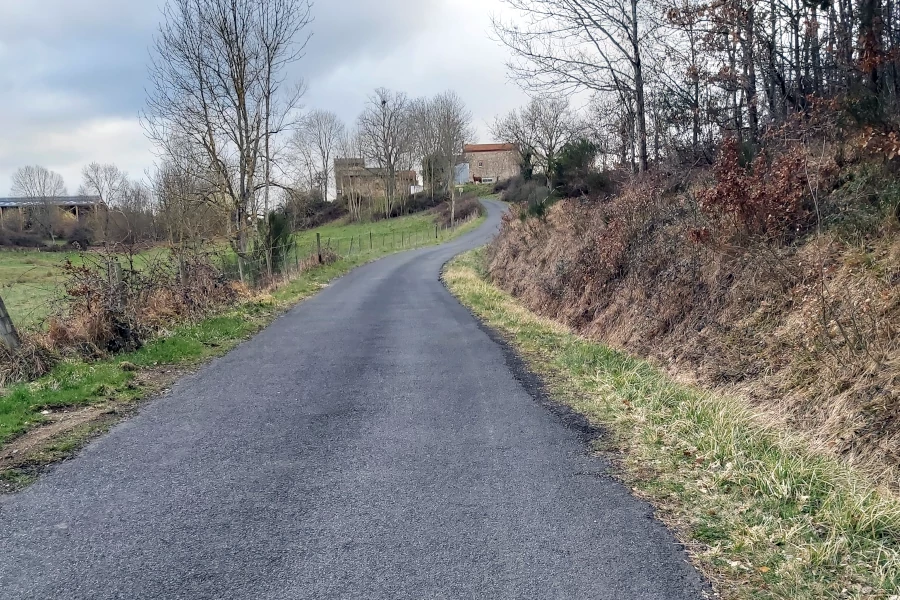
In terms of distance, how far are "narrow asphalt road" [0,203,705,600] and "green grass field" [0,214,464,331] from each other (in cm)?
488

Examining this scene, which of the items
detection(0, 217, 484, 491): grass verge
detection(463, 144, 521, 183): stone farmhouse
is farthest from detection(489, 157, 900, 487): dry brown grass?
detection(463, 144, 521, 183): stone farmhouse

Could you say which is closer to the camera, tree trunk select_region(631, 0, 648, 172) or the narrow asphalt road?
the narrow asphalt road

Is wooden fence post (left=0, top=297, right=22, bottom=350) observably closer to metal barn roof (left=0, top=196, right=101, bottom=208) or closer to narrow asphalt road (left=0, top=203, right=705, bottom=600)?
narrow asphalt road (left=0, top=203, right=705, bottom=600)

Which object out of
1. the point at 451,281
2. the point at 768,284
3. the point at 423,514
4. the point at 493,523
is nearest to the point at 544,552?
the point at 493,523

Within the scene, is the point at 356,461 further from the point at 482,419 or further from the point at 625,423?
the point at 625,423

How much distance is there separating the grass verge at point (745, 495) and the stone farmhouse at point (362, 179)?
7535 cm

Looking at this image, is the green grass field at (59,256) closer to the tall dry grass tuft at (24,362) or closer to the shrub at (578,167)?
the tall dry grass tuft at (24,362)

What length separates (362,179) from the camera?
267ft

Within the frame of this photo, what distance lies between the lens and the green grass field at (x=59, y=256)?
11.4 m

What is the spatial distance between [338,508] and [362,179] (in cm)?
7915

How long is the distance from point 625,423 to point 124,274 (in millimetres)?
9597

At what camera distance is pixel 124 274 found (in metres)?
12.1

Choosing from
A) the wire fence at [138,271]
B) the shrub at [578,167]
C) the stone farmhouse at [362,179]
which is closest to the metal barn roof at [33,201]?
the stone farmhouse at [362,179]

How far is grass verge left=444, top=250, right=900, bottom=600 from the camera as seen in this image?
363 cm
